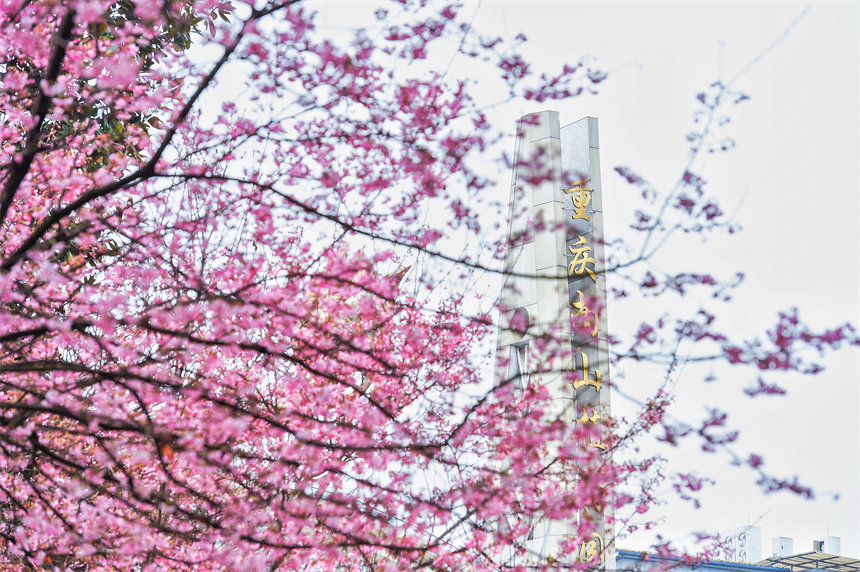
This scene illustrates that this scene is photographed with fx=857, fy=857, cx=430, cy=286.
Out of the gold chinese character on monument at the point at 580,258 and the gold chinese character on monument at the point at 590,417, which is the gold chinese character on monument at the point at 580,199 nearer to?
the gold chinese character on monument at the point at 580,258

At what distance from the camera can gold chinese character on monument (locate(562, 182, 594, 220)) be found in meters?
14.7

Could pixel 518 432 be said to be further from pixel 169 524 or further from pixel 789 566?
pixel 789 566

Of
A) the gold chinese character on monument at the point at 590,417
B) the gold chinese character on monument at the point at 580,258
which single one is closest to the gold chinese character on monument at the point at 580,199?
the gold chinese character on monument at the point at 580,258

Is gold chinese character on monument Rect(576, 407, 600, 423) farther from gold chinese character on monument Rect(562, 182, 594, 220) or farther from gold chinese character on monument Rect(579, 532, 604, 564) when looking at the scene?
gold chinese character on monument Rect(562, 182, 594, 220)

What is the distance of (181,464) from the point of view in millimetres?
7746

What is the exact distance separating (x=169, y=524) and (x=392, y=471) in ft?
7.73

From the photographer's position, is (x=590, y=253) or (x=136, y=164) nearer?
(x=136, y=164)

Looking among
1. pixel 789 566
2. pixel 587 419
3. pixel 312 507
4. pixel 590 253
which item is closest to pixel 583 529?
pixel 312 507

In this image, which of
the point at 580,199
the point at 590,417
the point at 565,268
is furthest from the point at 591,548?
the point at 580,199

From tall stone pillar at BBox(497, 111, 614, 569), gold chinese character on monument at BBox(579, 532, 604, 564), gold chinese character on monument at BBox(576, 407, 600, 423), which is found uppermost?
tall stone pillar at BBox(497, 111, 614, 569)

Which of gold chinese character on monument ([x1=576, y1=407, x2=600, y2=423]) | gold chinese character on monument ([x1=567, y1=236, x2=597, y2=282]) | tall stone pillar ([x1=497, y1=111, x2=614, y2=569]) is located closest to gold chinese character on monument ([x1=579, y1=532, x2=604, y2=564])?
tall stone pillar ([x1=497, y1=111, x2=614, y2=569])

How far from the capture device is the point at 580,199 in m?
14.7

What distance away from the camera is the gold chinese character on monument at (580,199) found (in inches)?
579

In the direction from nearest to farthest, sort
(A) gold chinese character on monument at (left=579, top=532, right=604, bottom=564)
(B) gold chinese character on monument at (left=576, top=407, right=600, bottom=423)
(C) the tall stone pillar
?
(A) gold chinese character on monument at (left=579, top=532, right=604, bottom=564)
(B) gold chinese character on monument at (left=576, top=407, right=600, bottom=423)
(C) the tall stone pillar
